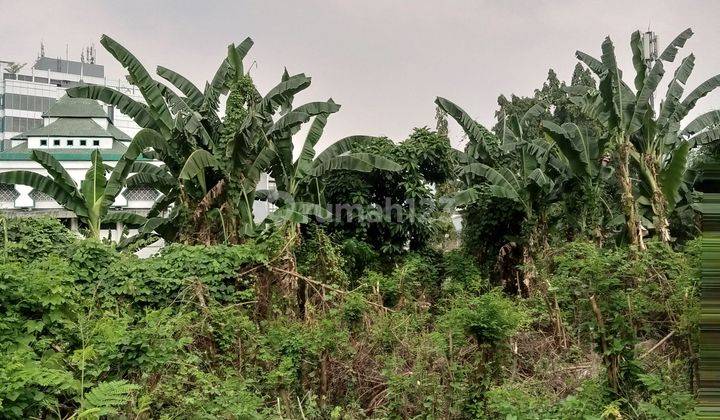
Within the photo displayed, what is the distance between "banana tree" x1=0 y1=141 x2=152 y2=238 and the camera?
300 inches

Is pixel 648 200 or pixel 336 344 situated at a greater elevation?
pixel 648 200

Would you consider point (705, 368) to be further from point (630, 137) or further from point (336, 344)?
point (630, 137)

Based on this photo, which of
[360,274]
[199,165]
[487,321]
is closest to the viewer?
[487,321]

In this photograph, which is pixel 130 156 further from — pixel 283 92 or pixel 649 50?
pixel 649 50

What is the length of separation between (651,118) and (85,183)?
8.40 meters

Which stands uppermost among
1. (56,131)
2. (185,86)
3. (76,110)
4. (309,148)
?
(76,110)

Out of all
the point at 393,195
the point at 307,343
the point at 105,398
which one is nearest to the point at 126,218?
the point at 393,195

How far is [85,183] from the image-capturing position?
7.67m

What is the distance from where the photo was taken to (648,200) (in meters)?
8.46

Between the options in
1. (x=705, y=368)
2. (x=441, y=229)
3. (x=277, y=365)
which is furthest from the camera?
(x=441, y=229)

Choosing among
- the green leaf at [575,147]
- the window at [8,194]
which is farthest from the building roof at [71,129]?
the green leaf at [575,147]

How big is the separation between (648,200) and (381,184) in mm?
4442

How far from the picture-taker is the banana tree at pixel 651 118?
25.7 feet

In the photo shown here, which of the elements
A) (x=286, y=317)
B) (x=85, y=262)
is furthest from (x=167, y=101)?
(x=286, y=317)
